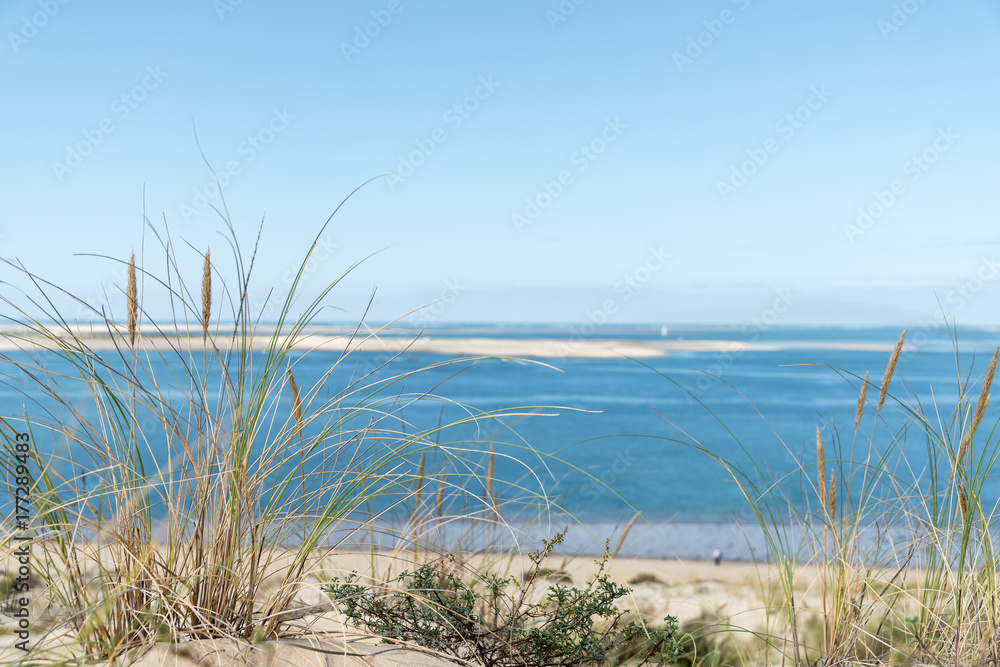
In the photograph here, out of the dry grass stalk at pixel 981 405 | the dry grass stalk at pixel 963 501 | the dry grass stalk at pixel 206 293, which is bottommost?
the dry grass stalk at pixel 963 501

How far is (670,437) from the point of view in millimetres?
6020

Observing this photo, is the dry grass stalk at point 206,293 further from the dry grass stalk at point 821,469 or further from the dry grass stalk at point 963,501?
the dry grass stalk at point 963,501

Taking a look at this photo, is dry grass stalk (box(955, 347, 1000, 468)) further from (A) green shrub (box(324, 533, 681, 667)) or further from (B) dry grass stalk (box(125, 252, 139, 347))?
(B) dry grass stalk (box(125, 252, 139, 347))

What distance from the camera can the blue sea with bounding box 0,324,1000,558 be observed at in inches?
110

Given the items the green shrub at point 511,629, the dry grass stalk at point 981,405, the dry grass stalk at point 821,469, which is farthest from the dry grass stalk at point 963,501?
the green shrub at point 511,629

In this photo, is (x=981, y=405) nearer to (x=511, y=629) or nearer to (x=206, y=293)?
(x=511, y=629)

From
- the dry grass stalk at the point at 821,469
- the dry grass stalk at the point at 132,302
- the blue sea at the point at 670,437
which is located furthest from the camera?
the blue sea at the point at 670,437

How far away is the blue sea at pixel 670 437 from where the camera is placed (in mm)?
2807

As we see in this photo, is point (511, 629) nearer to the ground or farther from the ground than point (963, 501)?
nearer to the ground

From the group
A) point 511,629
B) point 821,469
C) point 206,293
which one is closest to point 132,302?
point 206,293

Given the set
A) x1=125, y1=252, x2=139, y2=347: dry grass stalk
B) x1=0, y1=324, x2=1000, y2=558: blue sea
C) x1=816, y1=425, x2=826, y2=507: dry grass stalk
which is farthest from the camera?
x1=0, y1=324, x2=1000, y2=558: blue sea

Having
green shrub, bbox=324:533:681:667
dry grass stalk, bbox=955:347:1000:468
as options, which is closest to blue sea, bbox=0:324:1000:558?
dry grass stalk, bbox=955:347:1000:468

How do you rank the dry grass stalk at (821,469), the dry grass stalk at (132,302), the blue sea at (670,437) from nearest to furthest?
the dry grass stalk at (132,302) → the dry grass stalk at (821,469) → the blue sea at (670,437)

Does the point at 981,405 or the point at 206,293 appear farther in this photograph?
the point at 981,405
